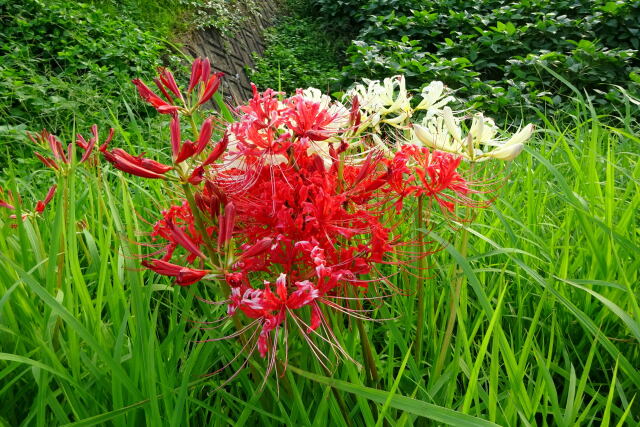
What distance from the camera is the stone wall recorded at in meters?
6.13

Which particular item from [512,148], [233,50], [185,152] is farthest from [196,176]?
[233,50]

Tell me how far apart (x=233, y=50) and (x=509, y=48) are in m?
3.37

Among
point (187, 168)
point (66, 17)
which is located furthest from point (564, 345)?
point (66, 17)

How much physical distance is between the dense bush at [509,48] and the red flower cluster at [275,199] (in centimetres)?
387

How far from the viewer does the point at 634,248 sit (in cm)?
122

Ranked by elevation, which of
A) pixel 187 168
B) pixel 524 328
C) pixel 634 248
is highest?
pixel 187 168

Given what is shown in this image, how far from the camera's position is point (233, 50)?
6.96m

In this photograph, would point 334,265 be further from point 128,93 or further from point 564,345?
point 128,93

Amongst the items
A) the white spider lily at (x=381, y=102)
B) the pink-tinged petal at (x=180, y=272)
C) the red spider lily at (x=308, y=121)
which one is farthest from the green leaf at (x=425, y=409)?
the white spider lily at (x=381, y=102)

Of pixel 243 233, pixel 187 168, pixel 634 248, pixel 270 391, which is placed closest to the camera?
pixel 187 168

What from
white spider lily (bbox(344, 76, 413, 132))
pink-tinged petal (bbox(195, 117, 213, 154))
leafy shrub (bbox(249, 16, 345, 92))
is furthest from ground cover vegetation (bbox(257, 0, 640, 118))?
pink-tinged petal (bbox(195, 117, 213, 154))

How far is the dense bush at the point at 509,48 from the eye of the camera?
5078mm

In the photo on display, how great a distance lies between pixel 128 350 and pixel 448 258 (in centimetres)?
88

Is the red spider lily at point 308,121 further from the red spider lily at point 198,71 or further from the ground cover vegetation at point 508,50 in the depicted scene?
the ground cover vegetation at point 508,50
